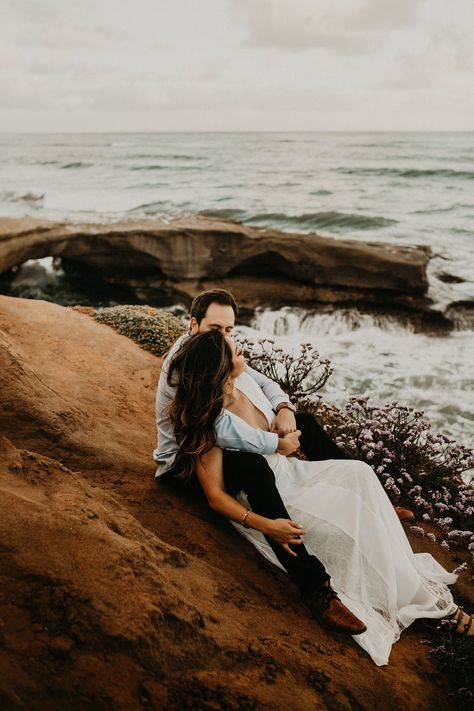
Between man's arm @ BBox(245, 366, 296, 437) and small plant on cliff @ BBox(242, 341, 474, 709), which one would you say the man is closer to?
man's arm @ BBox(245, 366, 296, 437)

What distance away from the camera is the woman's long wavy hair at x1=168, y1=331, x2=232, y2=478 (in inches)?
121

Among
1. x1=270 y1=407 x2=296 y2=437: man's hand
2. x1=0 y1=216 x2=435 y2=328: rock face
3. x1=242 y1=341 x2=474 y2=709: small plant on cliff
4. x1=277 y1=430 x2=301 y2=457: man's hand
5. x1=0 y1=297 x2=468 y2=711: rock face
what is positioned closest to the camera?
x1=0 y1=297 x2=468 y2=711: rock face

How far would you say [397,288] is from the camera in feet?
37.1

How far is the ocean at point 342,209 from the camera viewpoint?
877 centimetres

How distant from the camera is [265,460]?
3.11 metres

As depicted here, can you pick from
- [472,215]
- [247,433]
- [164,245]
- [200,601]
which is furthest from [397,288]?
[472,215]

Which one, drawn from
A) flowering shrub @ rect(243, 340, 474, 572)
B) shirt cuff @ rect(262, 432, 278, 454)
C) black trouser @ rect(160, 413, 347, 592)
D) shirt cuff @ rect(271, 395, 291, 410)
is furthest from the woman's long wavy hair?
flowering shrub @ rect(243, 340, 474, 572)

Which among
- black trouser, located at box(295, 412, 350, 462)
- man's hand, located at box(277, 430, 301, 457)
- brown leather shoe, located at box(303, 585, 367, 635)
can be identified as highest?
man's hand, located at box(277, 430, 301, 457)

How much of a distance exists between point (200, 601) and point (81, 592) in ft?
2.15

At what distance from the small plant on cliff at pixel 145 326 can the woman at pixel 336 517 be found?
4.13 m

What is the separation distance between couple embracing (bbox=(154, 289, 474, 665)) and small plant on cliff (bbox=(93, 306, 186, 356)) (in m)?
4.01

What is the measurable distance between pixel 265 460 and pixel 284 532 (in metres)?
0.40

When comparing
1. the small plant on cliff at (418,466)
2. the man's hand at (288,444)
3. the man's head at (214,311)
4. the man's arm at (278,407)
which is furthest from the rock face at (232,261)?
the man's hand at (288,444)

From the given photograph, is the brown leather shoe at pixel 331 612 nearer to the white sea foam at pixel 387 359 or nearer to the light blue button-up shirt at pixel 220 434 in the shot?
the light blue button-up shirt at pixel 220 434
